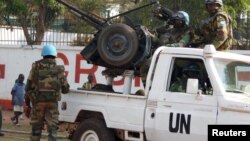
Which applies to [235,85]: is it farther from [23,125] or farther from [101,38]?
[23,125]

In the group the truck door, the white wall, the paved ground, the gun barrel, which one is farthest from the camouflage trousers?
the white wall

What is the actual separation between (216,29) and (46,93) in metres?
2.92

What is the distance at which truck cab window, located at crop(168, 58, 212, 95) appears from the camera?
828 cm

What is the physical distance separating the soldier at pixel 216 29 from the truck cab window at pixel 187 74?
2.39ft

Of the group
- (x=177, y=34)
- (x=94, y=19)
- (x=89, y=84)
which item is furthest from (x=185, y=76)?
(x=89, y=84)

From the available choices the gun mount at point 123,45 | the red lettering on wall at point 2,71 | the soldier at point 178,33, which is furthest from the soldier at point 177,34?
the red lettering on wall at point 2,71

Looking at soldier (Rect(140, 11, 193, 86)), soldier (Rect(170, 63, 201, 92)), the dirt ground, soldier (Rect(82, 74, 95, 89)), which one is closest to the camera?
soldier (Rect(170, 63, 201, 92))

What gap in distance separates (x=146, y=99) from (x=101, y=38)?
1.47 metres

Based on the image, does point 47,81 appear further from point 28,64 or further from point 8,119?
point 28,64

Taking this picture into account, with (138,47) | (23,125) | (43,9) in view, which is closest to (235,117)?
(138,47)

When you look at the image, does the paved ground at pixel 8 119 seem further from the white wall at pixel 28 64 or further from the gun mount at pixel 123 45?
the gun mount at pixel 123 45

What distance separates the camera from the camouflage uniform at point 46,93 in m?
9.62

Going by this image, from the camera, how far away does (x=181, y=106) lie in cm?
826
